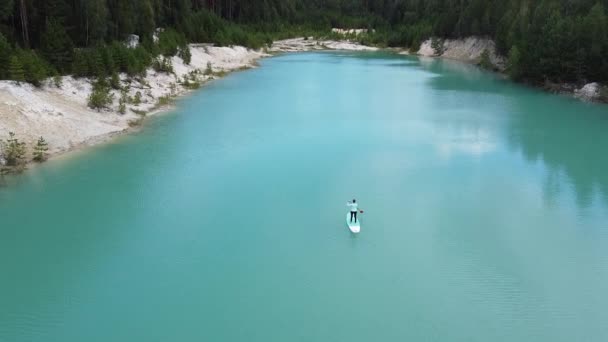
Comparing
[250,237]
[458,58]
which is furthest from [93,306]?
[458,58]

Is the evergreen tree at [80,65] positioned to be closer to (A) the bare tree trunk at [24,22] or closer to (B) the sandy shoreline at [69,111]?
(B) the sandy shoreline at [69,111]

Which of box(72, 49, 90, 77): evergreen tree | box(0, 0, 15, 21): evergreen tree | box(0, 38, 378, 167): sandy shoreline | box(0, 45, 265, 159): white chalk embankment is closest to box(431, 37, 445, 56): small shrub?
box(0, 38, 378, 167): sandy shoreline

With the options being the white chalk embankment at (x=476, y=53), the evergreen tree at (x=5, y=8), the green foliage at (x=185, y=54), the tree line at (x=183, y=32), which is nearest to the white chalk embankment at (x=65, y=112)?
the tree line at (x=183, y=32)

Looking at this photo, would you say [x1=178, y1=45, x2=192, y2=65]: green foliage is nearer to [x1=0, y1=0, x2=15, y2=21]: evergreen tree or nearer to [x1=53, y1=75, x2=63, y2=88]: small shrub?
[x1=0, y1=0, x2=15, y2=21]: evergreen tree

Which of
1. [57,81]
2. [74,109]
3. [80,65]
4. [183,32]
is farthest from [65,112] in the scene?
[183,32]

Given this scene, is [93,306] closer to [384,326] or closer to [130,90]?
[384,326]

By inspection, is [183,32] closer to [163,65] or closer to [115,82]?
[163,65]
